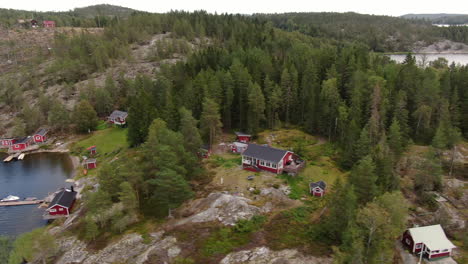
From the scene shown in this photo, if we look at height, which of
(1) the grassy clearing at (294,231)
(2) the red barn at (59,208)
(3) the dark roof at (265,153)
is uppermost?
(3) the dark roof at (265,153)

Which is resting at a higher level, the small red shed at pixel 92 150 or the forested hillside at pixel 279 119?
the forested hillside at pixel 279 119

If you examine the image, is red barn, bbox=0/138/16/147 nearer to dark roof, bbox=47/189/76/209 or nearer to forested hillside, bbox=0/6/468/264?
forested hillside, bbox=0/6/468/264

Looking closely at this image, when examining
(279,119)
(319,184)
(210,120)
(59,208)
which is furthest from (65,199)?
(279,119)

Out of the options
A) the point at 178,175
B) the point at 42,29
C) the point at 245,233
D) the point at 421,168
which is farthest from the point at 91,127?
the point at 42,29

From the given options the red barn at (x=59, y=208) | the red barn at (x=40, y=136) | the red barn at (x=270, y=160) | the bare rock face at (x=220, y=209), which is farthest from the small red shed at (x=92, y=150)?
the bare rock face at (x=220, y=209)

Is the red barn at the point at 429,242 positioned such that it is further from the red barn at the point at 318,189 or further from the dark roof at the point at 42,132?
the dark roof at the point at 42,132

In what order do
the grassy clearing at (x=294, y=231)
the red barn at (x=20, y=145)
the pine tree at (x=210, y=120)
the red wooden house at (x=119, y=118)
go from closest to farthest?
1. the grassy clearing at (x=294, y=231)
2. the pine tree at (x=210, y=120)
3. the red barn at (x=20, y=145)
4. the red wooden house at (x=119, y=118)

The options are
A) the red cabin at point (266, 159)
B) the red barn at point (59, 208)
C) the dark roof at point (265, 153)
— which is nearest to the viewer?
the red barn at point (59, 208)

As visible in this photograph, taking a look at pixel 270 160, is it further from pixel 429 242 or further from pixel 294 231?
pixel 429 242
